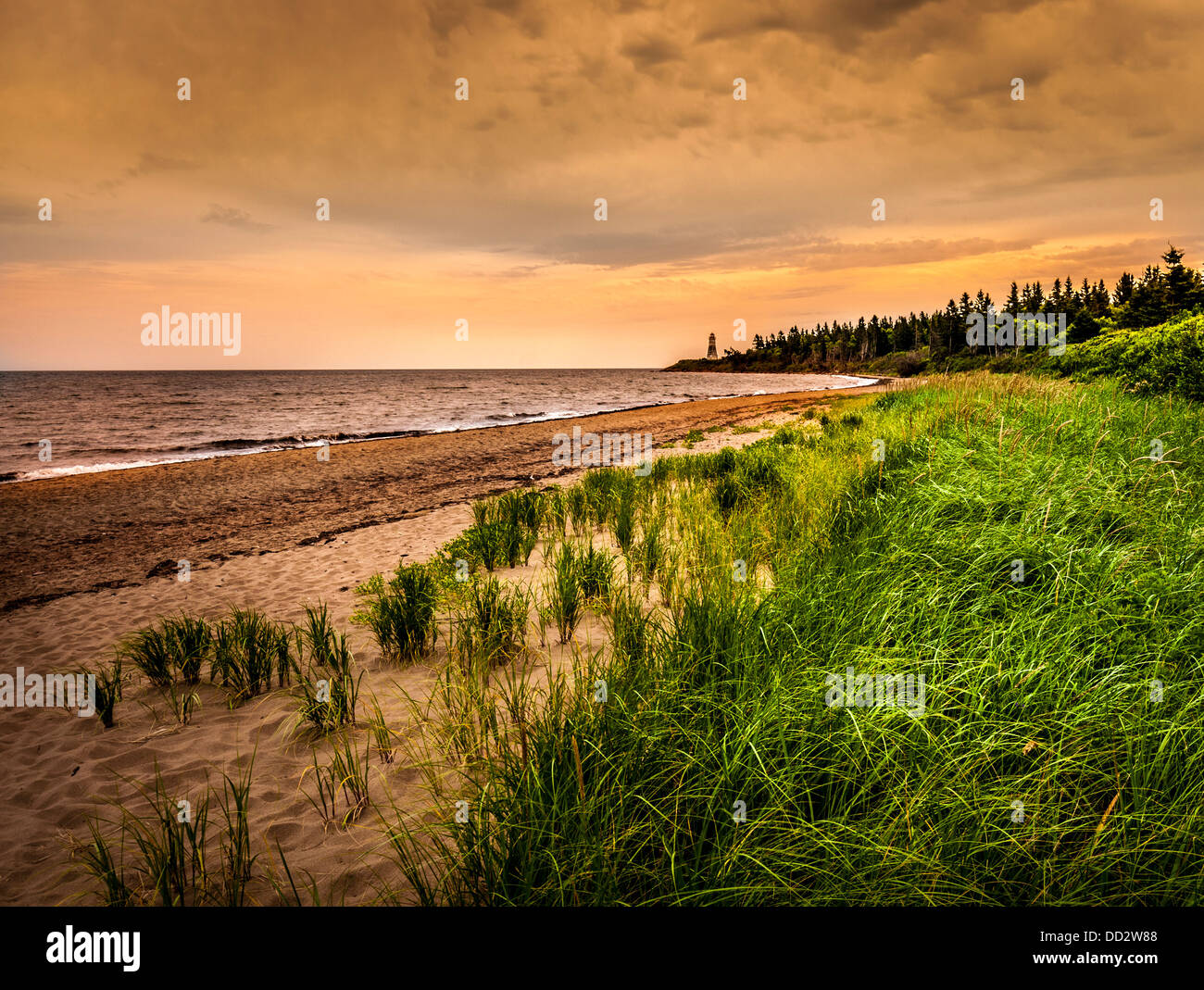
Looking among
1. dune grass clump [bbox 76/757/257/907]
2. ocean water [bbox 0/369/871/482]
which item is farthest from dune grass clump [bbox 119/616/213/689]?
ocean water [bbox 0/369/871/482]

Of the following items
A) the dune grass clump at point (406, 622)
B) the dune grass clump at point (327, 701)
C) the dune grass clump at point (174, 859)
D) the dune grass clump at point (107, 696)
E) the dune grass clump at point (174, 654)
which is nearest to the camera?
the dune grass clump at point (174, 859)

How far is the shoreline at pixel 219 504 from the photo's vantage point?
9.23 m

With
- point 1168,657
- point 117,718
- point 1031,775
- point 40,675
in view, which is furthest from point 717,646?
point 40,675

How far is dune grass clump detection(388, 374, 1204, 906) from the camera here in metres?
1.89

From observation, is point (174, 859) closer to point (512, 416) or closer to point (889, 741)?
point (889, 741)

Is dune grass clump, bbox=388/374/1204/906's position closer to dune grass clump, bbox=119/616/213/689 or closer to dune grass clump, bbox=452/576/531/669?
dune grass clump, bbox=452/576/531/669

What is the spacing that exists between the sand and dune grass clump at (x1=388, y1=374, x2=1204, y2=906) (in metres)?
0.72

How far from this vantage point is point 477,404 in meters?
51.8

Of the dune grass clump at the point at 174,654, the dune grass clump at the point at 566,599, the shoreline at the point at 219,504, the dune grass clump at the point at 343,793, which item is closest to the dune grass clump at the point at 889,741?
the dune grass clump at the point at 343,793

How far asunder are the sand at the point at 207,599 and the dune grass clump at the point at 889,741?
2.37 feet

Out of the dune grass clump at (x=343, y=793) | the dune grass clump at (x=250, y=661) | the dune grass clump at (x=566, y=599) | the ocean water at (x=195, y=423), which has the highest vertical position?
the ocean water at (x=195, y=423)

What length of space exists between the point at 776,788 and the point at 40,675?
7.14m

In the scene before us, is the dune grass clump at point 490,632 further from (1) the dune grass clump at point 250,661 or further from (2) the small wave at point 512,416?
(2) the small wave at point 512,416

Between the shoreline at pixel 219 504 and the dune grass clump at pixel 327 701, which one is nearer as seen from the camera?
the dune grass clump at pixel 327 701
